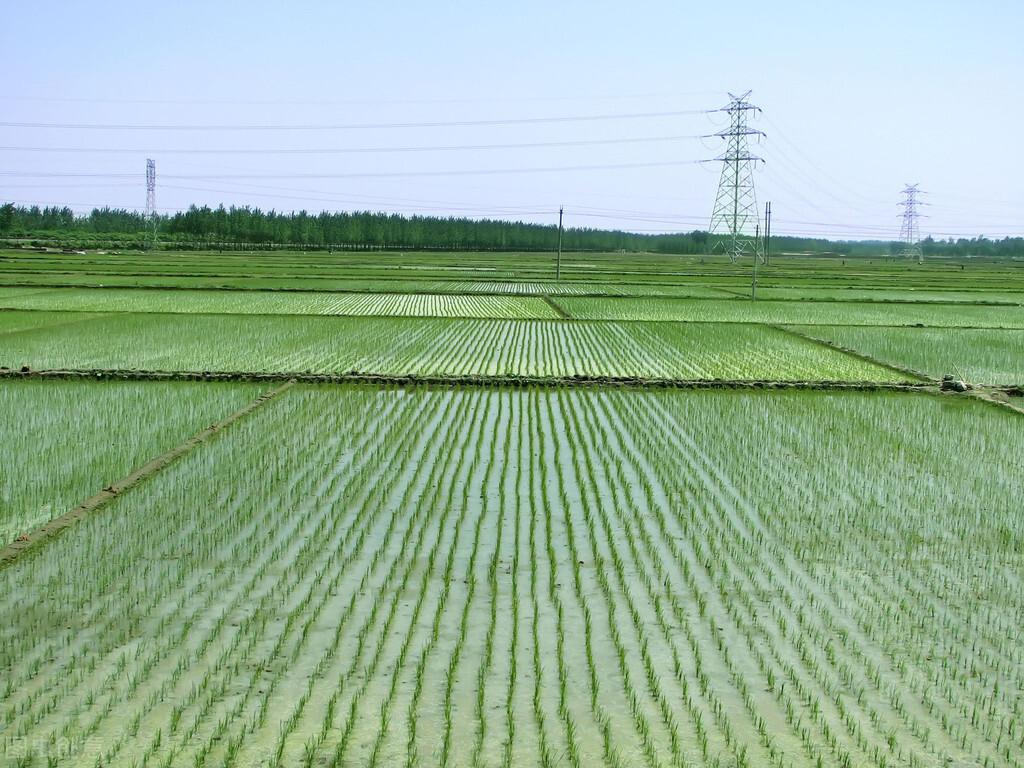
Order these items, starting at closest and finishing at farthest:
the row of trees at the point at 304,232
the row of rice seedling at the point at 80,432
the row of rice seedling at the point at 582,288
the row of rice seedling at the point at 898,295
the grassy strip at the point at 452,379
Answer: the row of rice seedling at the point at 80,432
the grassy strip at the point at 452,379
the row of rice seedling at the point at 898,295
the row of rice seedling at the point at 582,288
the row of trees at the point at 304,232

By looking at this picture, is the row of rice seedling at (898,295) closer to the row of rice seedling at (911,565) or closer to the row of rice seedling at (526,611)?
the row of rice seedling at (911,565)

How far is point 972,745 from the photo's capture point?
11.1 ft

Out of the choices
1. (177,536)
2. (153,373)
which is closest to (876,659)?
(177,536)

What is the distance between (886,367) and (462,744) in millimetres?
11006

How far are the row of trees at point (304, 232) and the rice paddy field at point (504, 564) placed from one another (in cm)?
5155

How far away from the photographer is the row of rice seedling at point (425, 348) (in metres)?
11.9

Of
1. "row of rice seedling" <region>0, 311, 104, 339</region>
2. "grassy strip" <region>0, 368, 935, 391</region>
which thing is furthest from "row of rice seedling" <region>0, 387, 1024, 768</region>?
"row of rice seedling" <region>0, 311, 104, 339</region>

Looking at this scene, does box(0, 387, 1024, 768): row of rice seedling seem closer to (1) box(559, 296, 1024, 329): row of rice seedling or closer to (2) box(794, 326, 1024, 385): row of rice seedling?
(2) box(794, 326, 1024, 385): row of rice seedling

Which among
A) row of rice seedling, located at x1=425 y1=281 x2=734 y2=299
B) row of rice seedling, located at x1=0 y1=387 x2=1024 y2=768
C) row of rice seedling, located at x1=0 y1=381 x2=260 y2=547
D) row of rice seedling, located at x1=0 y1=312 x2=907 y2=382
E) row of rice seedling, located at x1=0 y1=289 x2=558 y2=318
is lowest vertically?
row of rice seedling, located at x1=0 y1=387 x2=1024 y2=768

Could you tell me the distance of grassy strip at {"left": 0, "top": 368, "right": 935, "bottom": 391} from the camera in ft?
35.5

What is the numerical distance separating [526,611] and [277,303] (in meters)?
17.2

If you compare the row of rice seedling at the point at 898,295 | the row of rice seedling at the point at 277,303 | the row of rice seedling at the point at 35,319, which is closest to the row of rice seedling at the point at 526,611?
the row of rice seedling at the point at 35,319

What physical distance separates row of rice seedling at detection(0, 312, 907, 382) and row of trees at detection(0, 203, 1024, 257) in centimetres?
4412

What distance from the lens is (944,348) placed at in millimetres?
15164
